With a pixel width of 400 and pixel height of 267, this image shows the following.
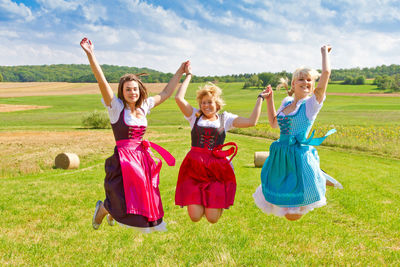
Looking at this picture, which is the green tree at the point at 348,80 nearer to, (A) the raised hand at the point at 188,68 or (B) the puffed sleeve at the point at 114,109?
(A) the raised hand at the point at 188,68

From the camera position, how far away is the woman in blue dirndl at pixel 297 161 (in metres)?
4.94

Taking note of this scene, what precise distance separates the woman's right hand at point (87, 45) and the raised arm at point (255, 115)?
92.8 inches

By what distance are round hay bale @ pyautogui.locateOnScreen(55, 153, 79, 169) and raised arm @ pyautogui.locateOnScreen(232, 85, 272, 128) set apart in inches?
488

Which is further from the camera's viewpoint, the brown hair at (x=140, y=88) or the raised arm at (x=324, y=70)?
the brown hair at (x=140, y=88)

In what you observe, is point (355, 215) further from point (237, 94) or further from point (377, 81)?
point (377, 81)

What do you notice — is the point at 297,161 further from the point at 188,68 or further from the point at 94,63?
the point at 94,63

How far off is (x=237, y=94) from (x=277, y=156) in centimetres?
7523

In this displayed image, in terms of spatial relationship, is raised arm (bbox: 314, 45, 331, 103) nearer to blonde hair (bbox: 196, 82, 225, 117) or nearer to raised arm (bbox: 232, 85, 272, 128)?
raised arm (bbox: 232, 85, 272, 128)

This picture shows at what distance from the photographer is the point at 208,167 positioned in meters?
5.43

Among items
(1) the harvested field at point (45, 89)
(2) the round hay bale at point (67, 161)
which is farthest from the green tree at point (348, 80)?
(2) the round hay bale at point (67, 161)

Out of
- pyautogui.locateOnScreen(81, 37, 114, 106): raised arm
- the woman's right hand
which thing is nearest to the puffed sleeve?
pyautogui.locateOnScreen(81, 37, 114, 106): raised arm

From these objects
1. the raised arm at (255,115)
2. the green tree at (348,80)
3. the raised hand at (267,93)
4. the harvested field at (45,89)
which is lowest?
the harvested field at (45,89)

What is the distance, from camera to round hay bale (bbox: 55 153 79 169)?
16266mm

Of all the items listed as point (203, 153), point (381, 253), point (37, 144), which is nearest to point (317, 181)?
point (203, 153)
